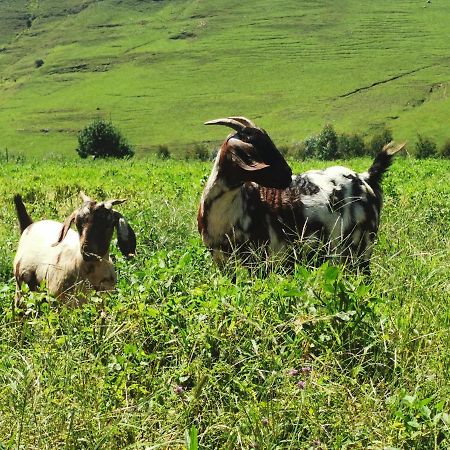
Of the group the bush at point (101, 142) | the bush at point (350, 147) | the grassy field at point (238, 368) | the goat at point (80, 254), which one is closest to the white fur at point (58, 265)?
the goat at point (80, 254)

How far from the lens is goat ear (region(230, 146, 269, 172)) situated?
6.84 meters

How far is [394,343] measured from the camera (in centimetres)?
466

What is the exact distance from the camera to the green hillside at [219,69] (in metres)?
108

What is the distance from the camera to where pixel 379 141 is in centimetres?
7975

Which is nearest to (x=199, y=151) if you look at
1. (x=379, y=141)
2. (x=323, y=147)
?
(x=323, y=147)

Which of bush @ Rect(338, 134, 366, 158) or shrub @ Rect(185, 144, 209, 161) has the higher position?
bush @ Rect(338, 134, 366, 158)

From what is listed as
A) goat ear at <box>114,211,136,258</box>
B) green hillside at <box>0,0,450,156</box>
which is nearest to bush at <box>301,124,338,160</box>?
green hillside at <box>0,0,450,156</box>

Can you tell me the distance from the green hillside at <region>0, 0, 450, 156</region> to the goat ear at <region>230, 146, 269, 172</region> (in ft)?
264

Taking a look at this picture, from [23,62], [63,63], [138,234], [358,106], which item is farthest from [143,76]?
[138,234]

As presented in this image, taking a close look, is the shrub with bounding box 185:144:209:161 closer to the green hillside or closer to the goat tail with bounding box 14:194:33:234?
the green hillside

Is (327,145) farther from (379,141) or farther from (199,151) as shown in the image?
(199,151)

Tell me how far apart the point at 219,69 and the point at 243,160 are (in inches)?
5445

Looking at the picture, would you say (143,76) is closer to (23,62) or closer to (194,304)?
(23,62)

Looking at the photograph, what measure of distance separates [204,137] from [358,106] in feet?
87.7
